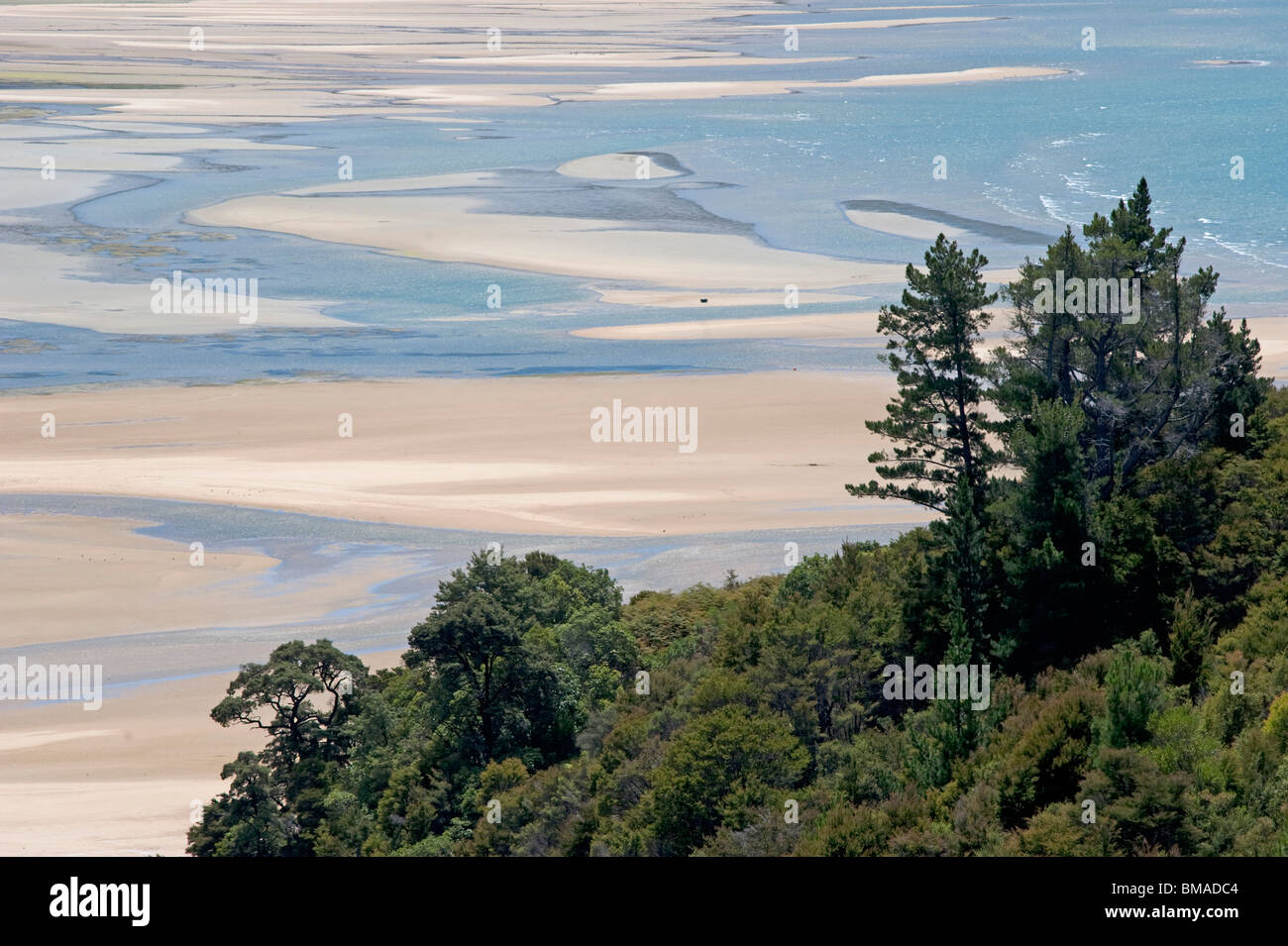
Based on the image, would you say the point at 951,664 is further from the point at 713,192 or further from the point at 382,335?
the point at 713,192

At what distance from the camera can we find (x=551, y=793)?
74.6 feet

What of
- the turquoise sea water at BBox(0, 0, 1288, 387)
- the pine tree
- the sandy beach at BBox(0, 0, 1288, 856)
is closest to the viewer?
the pine tree

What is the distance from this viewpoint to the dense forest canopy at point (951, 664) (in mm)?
16391

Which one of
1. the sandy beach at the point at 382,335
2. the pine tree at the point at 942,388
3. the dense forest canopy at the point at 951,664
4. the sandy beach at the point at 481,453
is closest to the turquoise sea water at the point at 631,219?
the sandy beach at the point at 382,335

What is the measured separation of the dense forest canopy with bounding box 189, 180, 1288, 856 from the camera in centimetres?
1639

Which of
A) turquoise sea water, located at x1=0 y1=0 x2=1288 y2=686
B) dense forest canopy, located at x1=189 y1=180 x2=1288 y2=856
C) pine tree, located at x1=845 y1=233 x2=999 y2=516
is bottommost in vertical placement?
dense forest canopy, located at x1=189 y1=180 x2=1288 y2=856

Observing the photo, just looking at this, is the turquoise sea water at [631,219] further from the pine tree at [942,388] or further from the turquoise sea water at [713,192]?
the pine tree at [942,388]

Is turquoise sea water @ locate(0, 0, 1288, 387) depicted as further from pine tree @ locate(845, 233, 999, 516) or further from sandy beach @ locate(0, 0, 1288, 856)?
pine tree @ locate(845, 233, 999, 516)

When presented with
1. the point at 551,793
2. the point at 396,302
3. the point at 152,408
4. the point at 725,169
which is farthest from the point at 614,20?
the point at 551,793

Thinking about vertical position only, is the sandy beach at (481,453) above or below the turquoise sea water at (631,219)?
below

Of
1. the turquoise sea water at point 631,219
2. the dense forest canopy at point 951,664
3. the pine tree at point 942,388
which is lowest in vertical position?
the dense forest canopy at point 951,664

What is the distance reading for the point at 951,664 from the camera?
21.0m

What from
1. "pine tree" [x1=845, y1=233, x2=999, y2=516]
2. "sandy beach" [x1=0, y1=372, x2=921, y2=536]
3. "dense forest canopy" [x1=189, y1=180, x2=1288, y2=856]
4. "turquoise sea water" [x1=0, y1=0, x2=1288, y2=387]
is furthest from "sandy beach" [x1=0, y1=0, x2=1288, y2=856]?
"pine tree" [x1=845, y1=233, x2=999, y2=516]

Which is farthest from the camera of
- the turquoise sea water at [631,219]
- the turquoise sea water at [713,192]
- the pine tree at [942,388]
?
the turquoise sea water at [713,192]
